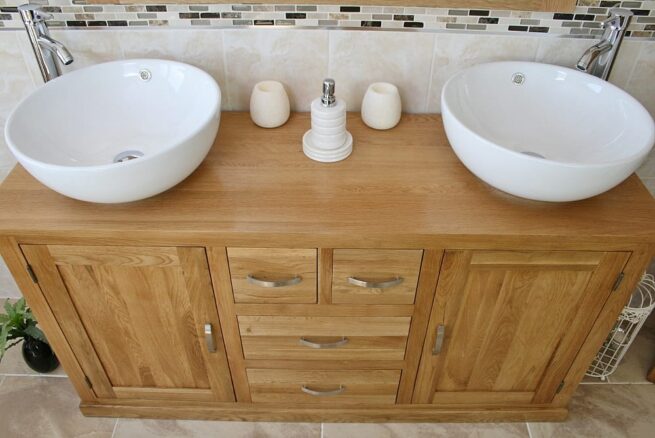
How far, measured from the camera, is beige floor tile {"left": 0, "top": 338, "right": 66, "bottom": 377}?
1.71 metres

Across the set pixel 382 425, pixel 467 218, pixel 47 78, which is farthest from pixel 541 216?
pixel 47 78

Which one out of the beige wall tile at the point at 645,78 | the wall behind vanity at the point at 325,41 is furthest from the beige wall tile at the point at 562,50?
the beige wall tile at the point at 645,78

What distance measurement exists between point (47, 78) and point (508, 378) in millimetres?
1449

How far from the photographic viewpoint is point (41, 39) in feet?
4.03

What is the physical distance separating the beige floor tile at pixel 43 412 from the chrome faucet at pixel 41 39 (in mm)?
1003

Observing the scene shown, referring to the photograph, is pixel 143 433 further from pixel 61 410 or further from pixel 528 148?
pixel 528 148

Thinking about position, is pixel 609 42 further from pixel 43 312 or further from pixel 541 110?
pixel 43 312

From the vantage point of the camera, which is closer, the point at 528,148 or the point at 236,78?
the point at 528,148

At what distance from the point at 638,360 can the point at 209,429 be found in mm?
1422

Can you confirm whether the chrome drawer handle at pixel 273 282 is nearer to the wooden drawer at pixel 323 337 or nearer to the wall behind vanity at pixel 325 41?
the wooden drawer at pixel 323 337

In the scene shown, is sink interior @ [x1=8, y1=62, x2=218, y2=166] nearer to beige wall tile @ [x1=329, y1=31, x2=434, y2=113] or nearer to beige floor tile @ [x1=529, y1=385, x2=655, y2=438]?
beige wall tile @ [x1=329, y1=31, x2=434, y2=113]

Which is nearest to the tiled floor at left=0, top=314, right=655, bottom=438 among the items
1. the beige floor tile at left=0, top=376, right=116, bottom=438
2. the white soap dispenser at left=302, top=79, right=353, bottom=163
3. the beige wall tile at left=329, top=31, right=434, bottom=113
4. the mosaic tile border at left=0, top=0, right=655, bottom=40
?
the beige floor tile at left=0, top=376, right=116, bottom=438

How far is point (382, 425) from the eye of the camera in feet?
5.19

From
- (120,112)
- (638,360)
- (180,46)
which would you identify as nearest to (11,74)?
(120,112)
